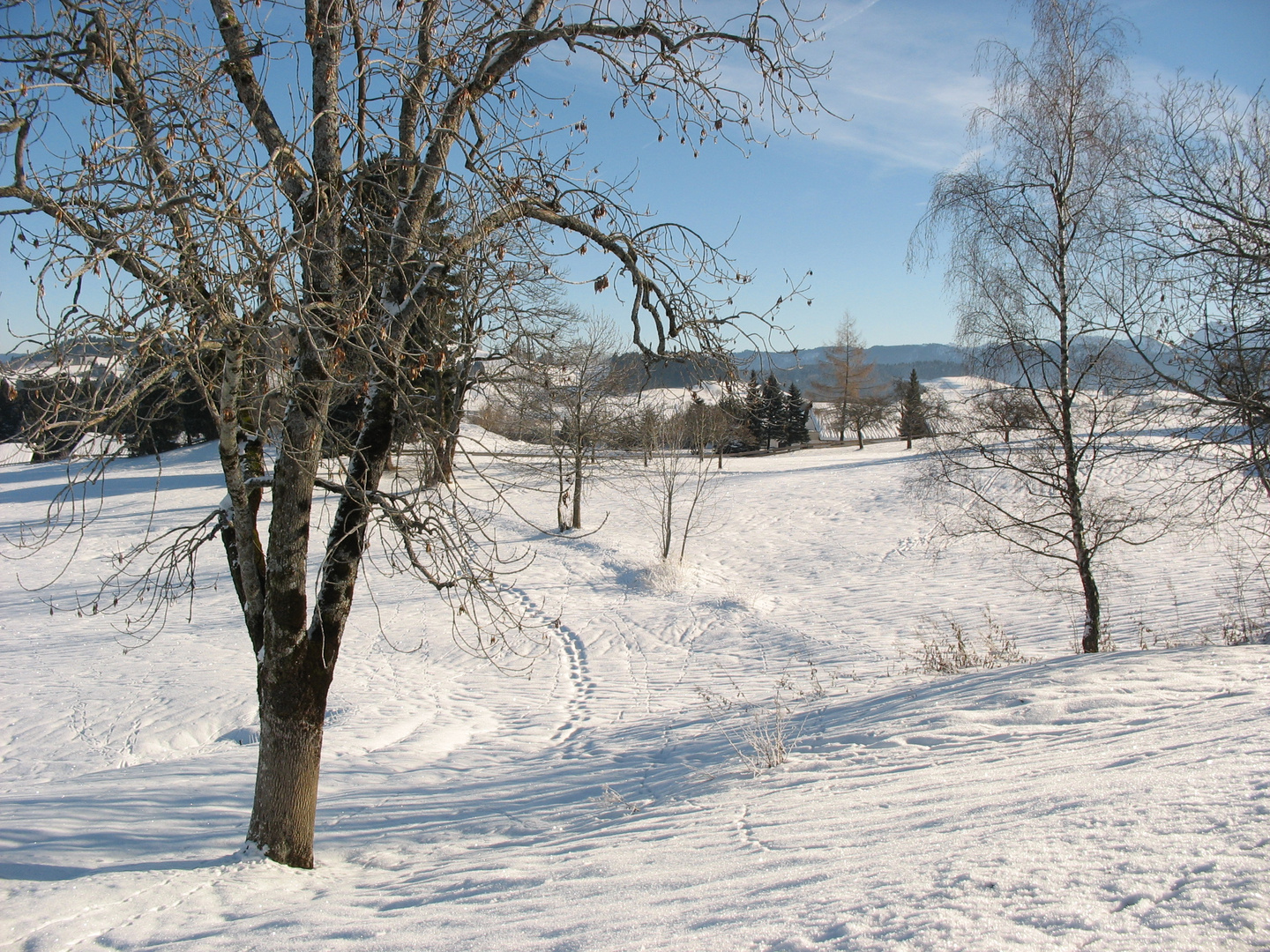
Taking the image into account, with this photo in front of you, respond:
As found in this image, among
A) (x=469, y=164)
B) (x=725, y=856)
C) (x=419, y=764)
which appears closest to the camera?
(x=725, y=856)

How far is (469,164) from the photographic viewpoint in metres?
4.11

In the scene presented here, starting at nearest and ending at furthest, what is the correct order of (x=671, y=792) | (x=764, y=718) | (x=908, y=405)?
(x=671, y=792)
(x=764, y=718)
(x=908, y=405)

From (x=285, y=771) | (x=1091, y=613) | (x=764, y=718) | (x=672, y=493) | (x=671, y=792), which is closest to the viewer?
(x=285, y=771)

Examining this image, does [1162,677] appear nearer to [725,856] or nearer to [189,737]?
[725,856]

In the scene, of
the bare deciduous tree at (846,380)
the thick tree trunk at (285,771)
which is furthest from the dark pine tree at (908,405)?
the thick tree trunk at (285,771)

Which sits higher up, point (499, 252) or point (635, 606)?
point (499, 252)

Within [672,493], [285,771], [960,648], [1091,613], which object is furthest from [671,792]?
[672,493]

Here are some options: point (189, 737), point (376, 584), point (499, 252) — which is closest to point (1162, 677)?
point (499, 252)

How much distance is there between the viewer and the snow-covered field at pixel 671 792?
272 centimetres

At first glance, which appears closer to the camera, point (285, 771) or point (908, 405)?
point (285, 771)

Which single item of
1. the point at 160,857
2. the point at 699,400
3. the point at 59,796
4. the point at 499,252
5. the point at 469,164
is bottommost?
the point at 59,796

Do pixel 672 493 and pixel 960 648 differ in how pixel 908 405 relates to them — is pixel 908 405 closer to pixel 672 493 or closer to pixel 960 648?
pixel 672 493

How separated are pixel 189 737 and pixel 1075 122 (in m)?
14.8

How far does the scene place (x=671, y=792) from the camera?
5.96 meters
